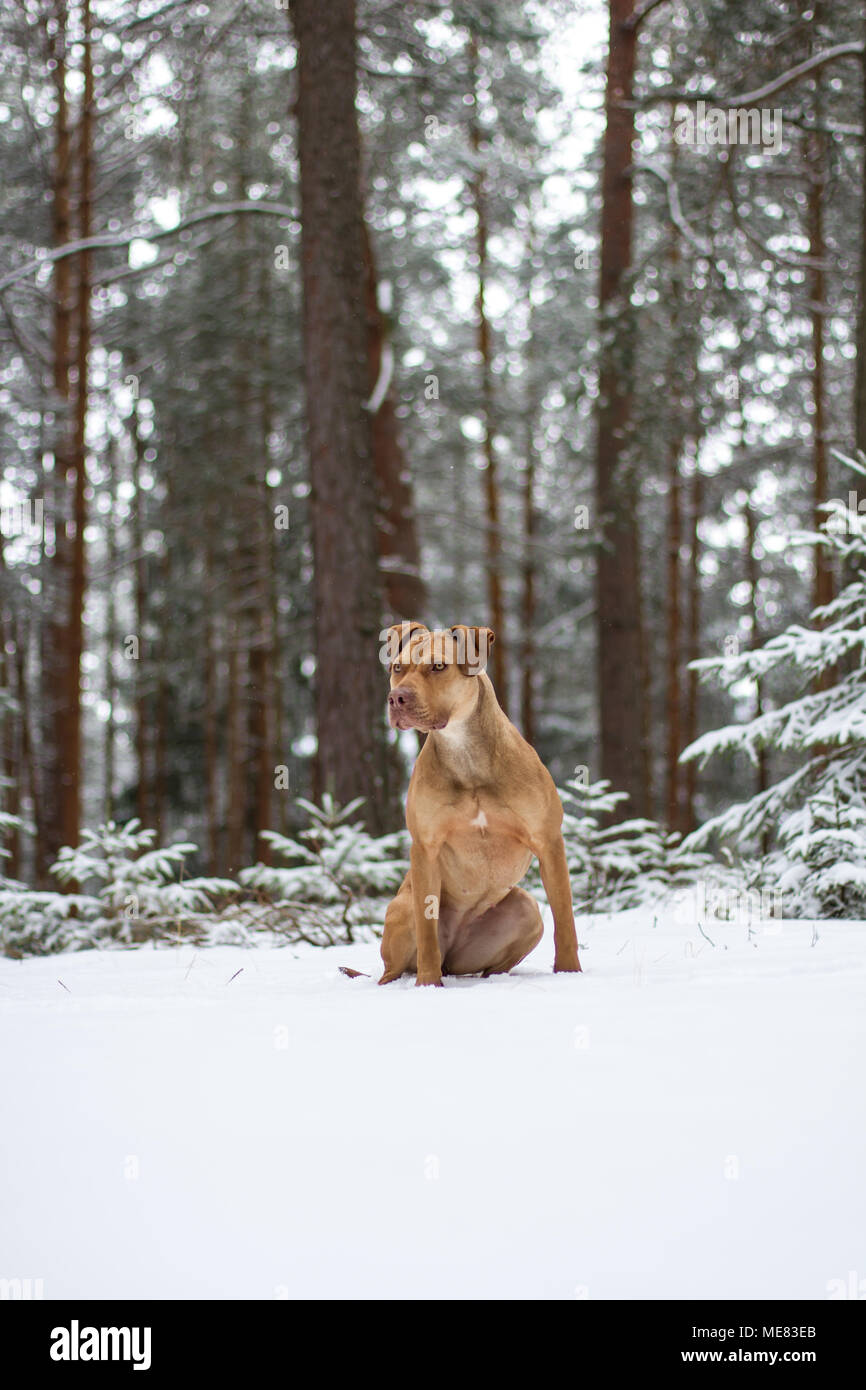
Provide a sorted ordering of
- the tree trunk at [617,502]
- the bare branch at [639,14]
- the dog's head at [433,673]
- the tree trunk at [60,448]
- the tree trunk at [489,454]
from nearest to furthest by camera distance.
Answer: the dog's head at [433,673] → the bare branch at [639,14] → the tree trunk at [617,502] → the tree trunk at [60,448] → the tree trunk at [489,454]

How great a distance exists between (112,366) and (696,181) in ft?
39.8

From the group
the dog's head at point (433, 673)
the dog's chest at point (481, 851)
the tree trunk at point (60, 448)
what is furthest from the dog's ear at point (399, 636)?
the tree trunk at point (60, 448)

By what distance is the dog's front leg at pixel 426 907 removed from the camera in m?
3.77

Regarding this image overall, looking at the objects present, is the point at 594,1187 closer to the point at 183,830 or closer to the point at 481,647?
the point at 481,647

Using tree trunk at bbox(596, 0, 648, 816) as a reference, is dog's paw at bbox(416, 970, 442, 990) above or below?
below

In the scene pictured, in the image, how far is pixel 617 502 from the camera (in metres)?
11.8

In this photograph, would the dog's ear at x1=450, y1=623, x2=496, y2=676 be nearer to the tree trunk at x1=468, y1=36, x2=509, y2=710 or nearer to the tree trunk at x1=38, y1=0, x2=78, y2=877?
the tree trunk at x1=38, y1=0, x2=78, y2=877

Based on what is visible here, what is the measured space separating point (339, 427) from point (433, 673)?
571 cm

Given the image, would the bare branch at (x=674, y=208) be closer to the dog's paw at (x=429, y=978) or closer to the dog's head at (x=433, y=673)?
the dog's head at (x=433, y=673)

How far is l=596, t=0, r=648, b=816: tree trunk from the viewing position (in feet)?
38.7

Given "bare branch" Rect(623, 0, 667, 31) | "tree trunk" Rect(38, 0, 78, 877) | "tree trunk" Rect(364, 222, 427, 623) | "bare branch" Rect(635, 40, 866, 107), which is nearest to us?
"bare branch" Rect(635, 40, 866, 107)

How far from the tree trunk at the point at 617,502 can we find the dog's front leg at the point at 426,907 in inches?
315

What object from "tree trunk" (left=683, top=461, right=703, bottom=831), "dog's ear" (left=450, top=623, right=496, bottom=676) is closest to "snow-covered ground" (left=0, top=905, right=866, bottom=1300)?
"dog's ear" (left=450, top=623, right=496, bottom=676)

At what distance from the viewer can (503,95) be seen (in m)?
13.5
